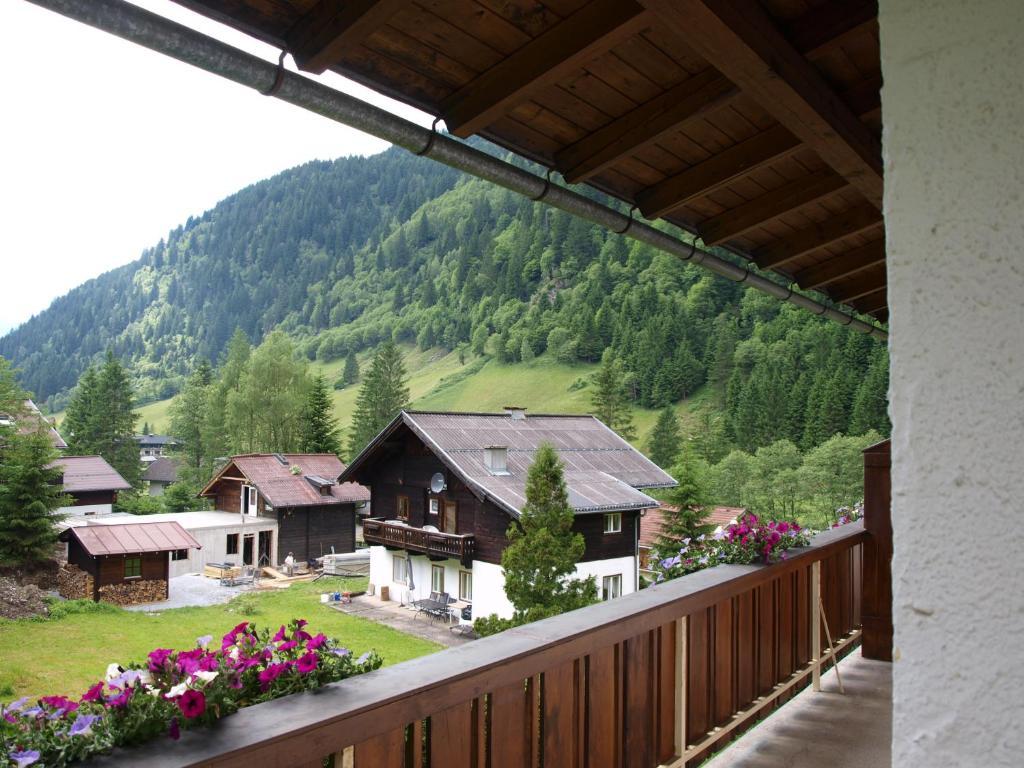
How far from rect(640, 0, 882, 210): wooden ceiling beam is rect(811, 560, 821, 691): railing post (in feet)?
5.24

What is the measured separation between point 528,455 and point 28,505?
38.9 ft

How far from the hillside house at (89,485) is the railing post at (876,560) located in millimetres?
27286

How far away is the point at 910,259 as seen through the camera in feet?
1.92

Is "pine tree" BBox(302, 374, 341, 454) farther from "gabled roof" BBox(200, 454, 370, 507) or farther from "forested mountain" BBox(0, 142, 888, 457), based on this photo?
"forested mountain" BBox(0, 142, 888, 457)

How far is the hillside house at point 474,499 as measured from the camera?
51.2ft

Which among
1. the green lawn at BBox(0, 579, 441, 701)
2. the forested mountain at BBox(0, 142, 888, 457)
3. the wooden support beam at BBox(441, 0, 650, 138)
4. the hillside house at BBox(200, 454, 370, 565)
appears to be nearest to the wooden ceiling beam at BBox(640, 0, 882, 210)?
the wooden support beam at BBox(441, 0, 650, 138)

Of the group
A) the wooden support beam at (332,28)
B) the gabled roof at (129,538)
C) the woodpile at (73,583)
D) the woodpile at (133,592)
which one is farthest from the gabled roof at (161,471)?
the wooden support beam at (332,28)

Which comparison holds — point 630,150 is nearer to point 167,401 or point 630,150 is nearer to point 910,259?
point 910,259

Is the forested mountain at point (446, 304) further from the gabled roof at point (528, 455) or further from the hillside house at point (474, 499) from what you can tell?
the hillside house at point (474, 499)

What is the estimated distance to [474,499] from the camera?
639 inches

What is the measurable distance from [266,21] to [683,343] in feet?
164

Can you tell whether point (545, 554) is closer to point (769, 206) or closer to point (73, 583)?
point (769, 206)

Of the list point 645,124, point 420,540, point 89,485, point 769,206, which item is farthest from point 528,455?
point 89,485

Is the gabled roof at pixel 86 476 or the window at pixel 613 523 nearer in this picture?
the window at pixel 613 523
